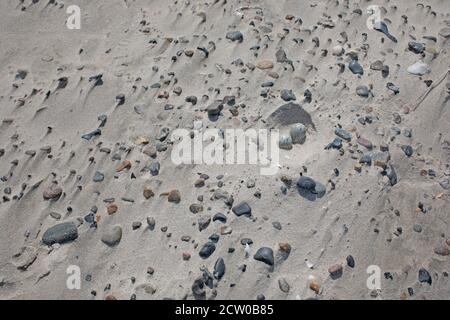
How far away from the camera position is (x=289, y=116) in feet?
11.8

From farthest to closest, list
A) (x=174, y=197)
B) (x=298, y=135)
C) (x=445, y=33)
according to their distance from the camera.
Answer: (x=445, y=33), (x=298, y=135), (x=174, y=197)

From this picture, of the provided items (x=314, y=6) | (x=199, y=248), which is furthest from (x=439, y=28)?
(x=199, y=248)

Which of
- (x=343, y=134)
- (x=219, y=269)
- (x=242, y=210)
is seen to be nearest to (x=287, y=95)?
(x=343, y=134)

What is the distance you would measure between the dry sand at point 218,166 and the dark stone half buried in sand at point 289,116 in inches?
2.2

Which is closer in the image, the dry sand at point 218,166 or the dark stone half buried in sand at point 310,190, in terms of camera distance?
the dry sand at point 218,166

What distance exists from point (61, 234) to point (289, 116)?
1.75 metres

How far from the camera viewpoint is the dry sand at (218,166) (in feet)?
9.74

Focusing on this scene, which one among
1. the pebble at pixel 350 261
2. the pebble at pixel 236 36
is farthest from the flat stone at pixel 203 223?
the pebble at pixel 236 36

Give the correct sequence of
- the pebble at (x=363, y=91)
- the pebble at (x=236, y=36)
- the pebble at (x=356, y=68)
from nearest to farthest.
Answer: the pebble at (x=363, y=91)
the pebble at (x=356, y=68)
the pebble at (x=236, y=36)

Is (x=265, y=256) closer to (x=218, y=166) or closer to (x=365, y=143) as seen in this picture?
(x=218, y=166)

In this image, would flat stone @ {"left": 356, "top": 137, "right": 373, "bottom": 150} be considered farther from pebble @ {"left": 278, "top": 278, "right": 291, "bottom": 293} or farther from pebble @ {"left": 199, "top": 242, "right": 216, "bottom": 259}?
pebble @ {"left": 199, "top": 242, "right": 216, "bottom": 259}

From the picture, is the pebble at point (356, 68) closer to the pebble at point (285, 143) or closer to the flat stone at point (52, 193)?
the pebble at point (285, 143)
